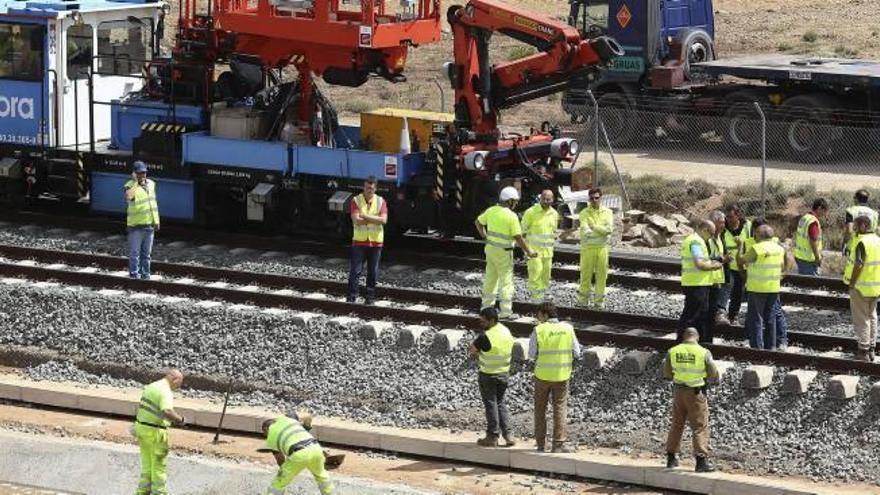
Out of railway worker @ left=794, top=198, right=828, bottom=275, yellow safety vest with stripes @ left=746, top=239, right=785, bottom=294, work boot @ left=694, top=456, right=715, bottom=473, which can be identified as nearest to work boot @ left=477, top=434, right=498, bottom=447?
work boot @ left=694, top=456, right=715, bottom=473

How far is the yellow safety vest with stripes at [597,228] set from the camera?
1958 centimetres

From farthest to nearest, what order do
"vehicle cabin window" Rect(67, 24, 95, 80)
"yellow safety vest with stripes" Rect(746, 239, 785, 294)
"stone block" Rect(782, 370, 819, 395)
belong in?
1. "vehicle cabin window" Rect(67, 24, 95, 80)
2. "yellow safety vest with stripes" Rect(746, 239, 785, 294)
3. "stone block" Rect(782, 370, 819, 395)

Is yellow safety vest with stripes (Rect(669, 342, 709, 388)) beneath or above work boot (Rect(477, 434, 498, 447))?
above

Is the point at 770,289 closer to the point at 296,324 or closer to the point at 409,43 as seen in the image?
the point at 296,324

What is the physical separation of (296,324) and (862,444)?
6.13m

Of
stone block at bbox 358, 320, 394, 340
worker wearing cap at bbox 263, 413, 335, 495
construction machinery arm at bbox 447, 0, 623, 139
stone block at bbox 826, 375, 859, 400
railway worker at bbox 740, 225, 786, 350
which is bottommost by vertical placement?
worker wearing cap at bbox 263, 413, 335, 495

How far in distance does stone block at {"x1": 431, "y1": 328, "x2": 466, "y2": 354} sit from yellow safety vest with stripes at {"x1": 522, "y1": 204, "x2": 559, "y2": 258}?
2.01 m

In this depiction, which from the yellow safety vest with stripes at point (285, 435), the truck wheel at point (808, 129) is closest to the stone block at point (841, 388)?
the yellow safety vest with stripes at point (285, 435)

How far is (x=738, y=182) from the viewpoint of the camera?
2867cm

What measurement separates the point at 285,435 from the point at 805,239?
8743mm

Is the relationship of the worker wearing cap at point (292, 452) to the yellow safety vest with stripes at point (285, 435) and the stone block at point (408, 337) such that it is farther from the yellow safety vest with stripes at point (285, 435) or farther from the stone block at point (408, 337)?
the stone block at point (408, 337)

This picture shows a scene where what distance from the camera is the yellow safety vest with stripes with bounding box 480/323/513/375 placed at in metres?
15.6

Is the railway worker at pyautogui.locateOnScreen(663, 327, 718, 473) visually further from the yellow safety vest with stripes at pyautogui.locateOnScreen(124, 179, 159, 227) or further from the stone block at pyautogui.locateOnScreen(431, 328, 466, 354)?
the yellow safety vest with stripes at pyautogui.locateOnScreen(124, 179, 159, 227)

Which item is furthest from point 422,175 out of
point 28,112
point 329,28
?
point 28,112
